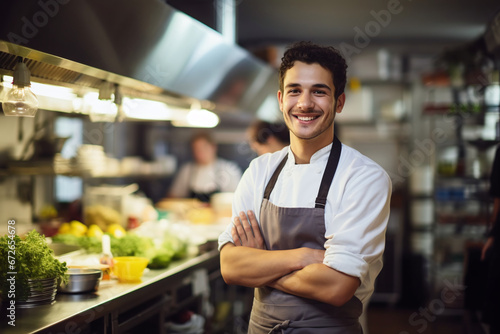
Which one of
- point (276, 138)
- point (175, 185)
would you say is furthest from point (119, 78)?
point (175, 185)

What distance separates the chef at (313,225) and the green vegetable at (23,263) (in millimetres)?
757

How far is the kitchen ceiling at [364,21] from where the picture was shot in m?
5.59

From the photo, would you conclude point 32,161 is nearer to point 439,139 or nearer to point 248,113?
point 248,113

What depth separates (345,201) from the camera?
2.06 meters

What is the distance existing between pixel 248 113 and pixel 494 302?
2965mm

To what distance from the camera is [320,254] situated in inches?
82.6

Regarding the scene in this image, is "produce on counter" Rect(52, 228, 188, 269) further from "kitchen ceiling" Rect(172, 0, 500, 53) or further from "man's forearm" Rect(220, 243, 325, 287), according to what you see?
"kitchen ceiling" Rect(172, 0, 500, 53)

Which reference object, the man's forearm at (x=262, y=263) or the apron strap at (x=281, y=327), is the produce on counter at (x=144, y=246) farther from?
the apron strap at (x=281, y=327)

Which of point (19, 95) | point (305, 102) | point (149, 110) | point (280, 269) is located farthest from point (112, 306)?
point (149, 110)

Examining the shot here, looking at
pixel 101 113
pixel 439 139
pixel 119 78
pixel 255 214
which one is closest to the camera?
pixel 255 214

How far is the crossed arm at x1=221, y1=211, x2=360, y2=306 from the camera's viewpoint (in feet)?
6.54

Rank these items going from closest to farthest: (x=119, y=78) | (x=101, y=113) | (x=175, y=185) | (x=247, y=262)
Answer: (x=247, y=262), (x=119, y=78), (x=101, y=113), (x=175, y=185)

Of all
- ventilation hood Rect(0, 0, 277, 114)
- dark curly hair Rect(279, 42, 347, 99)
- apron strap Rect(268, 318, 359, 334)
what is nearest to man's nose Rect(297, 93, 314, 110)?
dark curly hair Rect(279, 42, 347, 99)

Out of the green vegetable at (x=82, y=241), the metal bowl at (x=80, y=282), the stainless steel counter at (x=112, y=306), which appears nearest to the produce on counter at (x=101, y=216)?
the green vegetable at (x=82, y=241)
